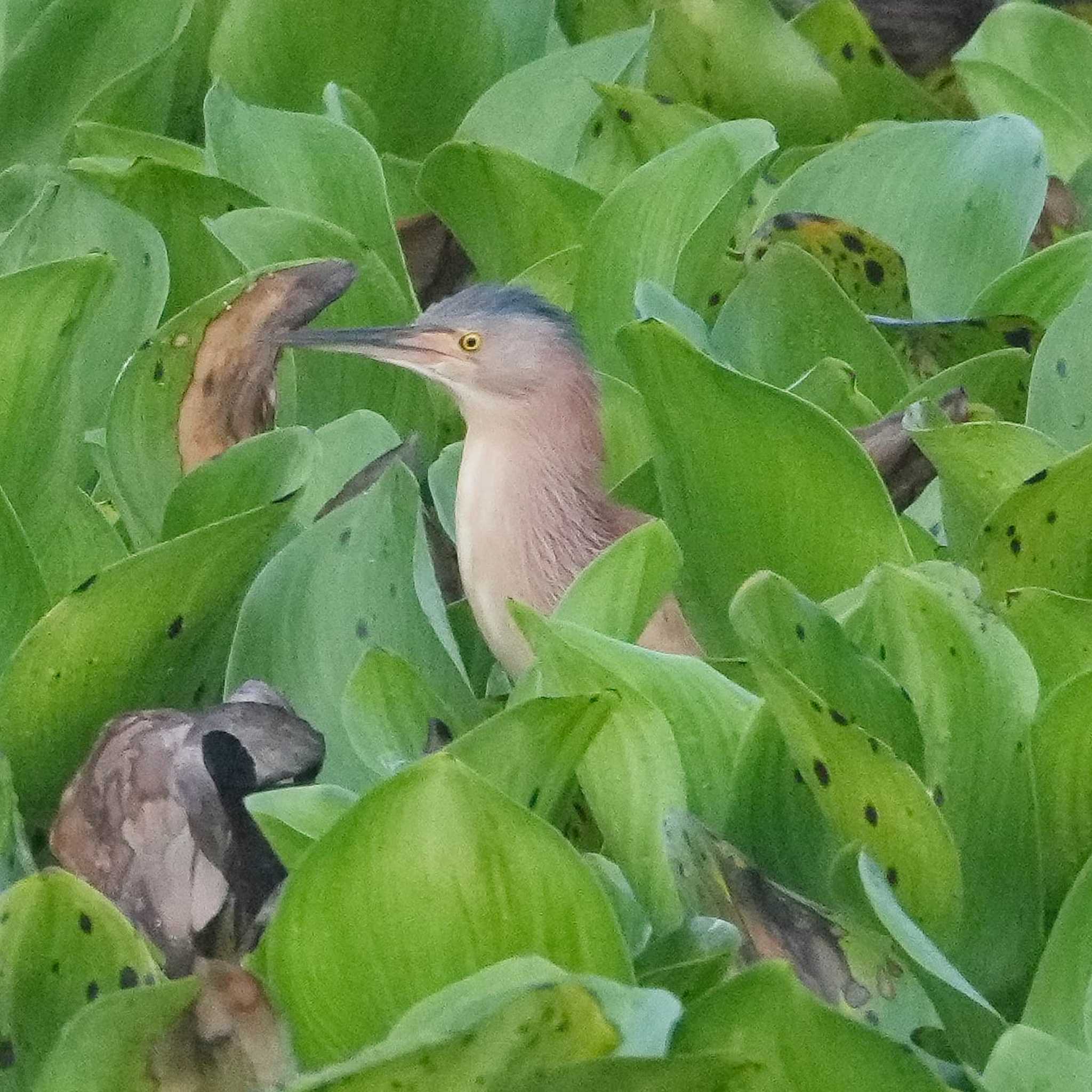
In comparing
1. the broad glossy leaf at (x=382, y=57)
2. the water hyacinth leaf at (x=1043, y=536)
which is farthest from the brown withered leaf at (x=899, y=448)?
the broad glossy leaf at (x=382, y=57)

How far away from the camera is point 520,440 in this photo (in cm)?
275

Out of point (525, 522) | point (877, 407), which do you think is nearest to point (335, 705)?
point (877, 407)

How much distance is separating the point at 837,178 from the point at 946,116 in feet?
1.66

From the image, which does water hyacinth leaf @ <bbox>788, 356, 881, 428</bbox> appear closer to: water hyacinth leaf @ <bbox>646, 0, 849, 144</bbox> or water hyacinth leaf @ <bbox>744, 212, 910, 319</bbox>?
water hyacinth leaf @ <bbox>744, 212, 910, 319</bbox>

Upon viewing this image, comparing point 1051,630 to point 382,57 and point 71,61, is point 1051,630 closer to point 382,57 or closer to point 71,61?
point 382,57

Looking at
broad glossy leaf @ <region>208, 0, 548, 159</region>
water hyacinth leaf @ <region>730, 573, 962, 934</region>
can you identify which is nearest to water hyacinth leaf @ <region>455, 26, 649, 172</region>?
broad glossy leaf @ <region>208, 0, 548, 159</region>

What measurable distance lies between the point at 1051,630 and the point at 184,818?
24.5 inches

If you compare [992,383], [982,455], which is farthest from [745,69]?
[982,455]

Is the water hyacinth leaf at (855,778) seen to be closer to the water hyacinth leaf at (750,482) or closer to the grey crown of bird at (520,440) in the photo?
the water hyacinth leaf at (750,482)

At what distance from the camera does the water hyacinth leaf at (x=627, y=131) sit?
8.53 ft

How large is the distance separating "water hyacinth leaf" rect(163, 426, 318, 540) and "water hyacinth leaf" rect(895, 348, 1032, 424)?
59cm

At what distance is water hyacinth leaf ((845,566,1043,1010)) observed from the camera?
1485 mm

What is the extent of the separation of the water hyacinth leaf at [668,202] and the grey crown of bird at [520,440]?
0.50ft

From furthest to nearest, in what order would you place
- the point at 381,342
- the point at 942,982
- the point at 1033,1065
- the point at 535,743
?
the point at 381,342
the point at 535,743
the point at 942,982
the point at 1033,1065
